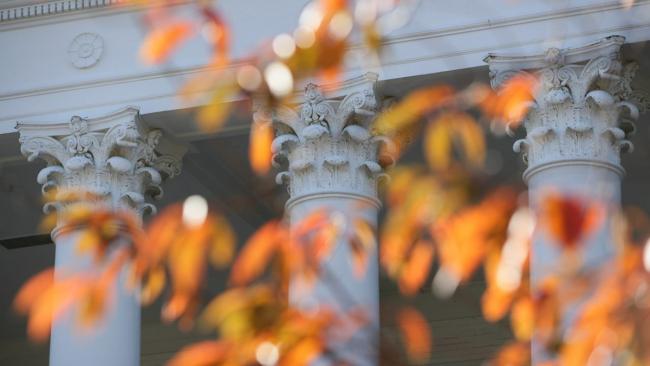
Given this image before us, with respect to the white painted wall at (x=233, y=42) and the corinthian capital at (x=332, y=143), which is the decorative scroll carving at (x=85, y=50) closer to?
the white painted wall at (x=233, y=42)

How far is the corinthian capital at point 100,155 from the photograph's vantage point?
35.7m

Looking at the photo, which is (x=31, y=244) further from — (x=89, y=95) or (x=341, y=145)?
(x=341, y=145)

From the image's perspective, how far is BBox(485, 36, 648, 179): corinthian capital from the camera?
3262cm

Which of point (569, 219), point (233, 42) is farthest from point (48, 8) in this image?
point (569, 219)

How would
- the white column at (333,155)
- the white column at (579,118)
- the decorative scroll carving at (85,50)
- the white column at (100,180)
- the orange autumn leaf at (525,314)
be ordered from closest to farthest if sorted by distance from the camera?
the orange autumn leaf at (525,314), the white column at (579,118), the white column at (333,155), the white column at (100,180), the decorative scroll carving at (85,50)

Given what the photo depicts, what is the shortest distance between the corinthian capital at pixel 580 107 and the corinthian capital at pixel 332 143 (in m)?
2.68

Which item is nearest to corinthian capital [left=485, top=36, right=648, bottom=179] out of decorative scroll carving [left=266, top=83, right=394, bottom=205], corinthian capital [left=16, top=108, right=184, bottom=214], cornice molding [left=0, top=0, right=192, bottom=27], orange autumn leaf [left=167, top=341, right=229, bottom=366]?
decorative scroll carving [left=266, top=83, right=394, bottom=205]

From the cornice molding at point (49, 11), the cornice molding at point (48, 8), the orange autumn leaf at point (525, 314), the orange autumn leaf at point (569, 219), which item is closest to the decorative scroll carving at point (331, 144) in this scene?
the cornice molding at point (49, 11)

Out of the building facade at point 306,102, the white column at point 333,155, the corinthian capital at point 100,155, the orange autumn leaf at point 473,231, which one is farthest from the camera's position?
the corinthian capital at point 100,155

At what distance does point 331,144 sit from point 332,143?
0.03 meters

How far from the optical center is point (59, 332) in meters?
35.1

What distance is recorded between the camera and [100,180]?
35.8 m

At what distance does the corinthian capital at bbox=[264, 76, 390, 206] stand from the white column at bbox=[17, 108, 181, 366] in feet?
9.71

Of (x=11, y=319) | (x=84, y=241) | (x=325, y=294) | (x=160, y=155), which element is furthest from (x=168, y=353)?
(x=84, y=241)
